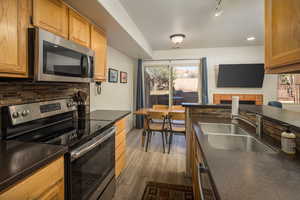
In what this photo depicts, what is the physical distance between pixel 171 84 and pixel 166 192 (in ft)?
11.2

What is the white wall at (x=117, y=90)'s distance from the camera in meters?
2.77

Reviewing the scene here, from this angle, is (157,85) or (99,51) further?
(157,85)

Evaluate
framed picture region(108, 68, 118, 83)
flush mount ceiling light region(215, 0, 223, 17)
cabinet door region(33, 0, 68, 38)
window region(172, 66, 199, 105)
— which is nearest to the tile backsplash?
cabinet door region(33, 0, 68, 38)

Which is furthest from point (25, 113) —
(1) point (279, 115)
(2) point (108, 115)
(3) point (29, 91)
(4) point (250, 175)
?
(1) point (279, 115)

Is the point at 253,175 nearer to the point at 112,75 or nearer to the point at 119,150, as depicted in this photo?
the point at 119,150

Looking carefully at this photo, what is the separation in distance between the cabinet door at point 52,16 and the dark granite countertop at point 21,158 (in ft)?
2.93

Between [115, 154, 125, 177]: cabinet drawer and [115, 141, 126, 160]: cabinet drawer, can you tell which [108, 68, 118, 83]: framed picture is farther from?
[115, 154, 125, 177]: cabinet drawer

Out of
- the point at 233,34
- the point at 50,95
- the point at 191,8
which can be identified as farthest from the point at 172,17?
the point at 50,95

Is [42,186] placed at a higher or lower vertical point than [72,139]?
lower

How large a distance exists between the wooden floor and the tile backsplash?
137 cm

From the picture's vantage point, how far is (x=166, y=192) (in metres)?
1.89

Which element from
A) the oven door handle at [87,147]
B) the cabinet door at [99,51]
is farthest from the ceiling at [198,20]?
the oven door handle at [87,147]

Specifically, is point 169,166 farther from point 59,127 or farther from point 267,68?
point 267,68

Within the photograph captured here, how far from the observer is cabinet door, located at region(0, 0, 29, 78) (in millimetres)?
963
